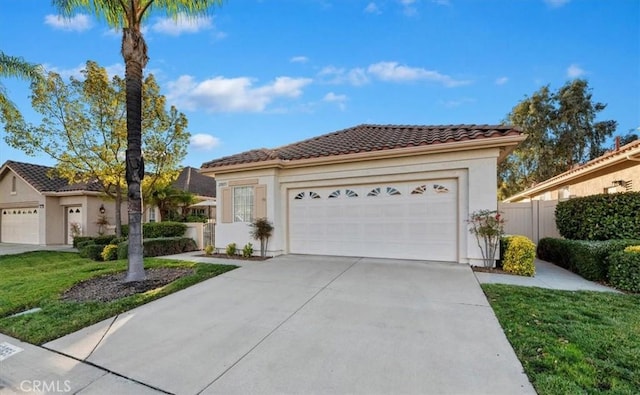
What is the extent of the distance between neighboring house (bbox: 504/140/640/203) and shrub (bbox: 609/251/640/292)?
409cm

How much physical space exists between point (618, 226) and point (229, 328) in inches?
360

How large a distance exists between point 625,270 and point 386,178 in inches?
207

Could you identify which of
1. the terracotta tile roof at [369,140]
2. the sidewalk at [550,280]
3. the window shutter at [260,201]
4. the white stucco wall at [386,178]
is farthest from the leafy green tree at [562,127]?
the window shutter at [260,201]

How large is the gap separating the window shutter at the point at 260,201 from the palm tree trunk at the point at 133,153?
150 inches

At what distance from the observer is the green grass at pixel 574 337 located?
8.84ft

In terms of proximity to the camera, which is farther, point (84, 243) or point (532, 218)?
point (84, 243)

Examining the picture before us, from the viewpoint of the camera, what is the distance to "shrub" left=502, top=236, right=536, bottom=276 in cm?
682

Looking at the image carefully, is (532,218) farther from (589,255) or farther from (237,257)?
(237,257)

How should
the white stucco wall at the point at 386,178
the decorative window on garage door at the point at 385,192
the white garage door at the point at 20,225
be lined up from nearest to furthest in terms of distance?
the white stucco wall at the point at 386,178, the decorative window on garage door at the point at 385,192, the white garage door at the point at 20,225

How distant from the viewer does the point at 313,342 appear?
3586 millimetres

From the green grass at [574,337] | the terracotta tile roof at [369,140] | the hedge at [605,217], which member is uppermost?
the terracotta tile roof at [369,140]

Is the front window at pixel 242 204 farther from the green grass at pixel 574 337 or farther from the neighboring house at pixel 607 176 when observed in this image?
the neighboring house at pixel 607 176

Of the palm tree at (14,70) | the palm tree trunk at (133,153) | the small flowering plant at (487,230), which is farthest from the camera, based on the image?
the palm tree at (14,70)

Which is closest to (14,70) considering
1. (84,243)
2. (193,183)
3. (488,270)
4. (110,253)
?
(84,243)
